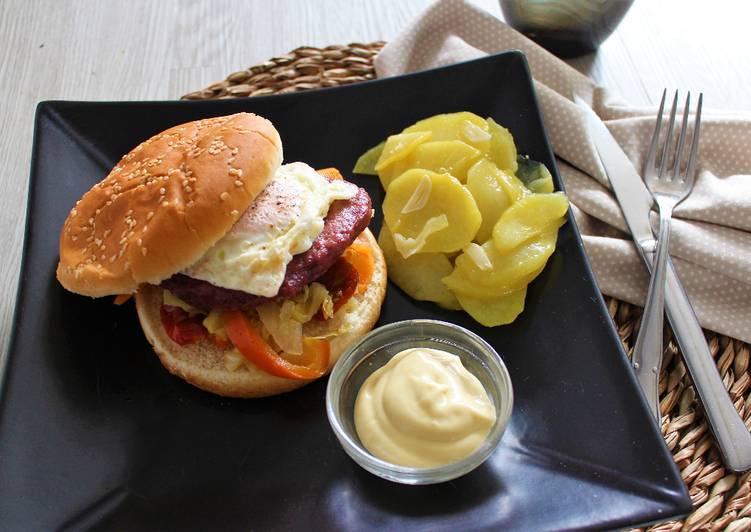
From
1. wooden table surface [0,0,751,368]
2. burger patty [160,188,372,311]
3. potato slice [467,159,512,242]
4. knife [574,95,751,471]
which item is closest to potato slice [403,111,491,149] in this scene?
potato slice [467,159,512,242]

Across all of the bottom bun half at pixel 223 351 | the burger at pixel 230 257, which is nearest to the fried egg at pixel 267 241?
the burger at pixel 230 257

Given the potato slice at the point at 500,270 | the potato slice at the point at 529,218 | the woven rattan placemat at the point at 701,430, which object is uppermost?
the potato slice at the point at 529,218

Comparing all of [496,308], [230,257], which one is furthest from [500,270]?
[230,257]

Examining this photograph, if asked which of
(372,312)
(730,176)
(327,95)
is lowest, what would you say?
(372,312)

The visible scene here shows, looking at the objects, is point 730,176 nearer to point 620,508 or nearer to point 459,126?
point 459,126

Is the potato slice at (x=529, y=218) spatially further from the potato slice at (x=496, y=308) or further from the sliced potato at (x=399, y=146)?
the sliced potato at (x=399, y=146)

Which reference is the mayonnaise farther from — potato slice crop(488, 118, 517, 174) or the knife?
potato slice crop(488, 118, 517, 174)

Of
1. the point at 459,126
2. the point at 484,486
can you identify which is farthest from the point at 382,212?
the point at 484,486
